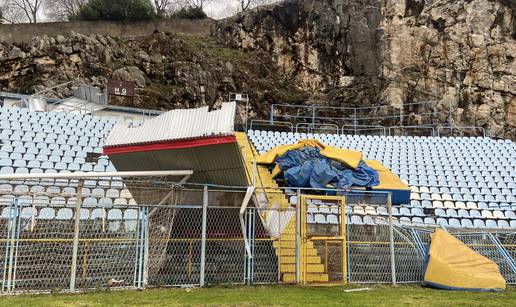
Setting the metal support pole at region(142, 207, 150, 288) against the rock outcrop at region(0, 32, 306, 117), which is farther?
the rock outcrop at region(0, 32, 306, 117)

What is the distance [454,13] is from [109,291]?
2899 cm

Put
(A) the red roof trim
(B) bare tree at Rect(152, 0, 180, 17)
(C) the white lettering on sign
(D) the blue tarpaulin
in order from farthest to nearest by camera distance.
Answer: (B) bare tree at Rect(152, 0, 180, 17)
(C) the white lettering on sign
(D) the blue tarpaulin
(A) the red roof trim

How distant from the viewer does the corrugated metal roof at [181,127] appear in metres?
7.86

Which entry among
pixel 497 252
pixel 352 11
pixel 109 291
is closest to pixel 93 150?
pixel 109 291

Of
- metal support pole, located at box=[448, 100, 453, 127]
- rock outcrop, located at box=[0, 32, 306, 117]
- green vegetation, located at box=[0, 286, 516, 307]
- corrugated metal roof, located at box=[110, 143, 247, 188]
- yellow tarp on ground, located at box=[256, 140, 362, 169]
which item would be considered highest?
rock outcrop, located at box=[0, 32, 306, 117]

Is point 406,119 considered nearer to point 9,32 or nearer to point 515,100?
point 515,100

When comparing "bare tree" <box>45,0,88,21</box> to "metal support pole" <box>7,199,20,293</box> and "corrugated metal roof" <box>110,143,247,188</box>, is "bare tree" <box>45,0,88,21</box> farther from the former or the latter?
"metal support pole" <box>7,199,20,293</box>

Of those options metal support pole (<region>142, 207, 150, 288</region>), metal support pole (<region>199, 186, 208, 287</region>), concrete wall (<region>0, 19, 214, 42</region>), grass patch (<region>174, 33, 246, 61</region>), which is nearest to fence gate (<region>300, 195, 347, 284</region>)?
metal support pole (<region>199, 186, 208, 287</region>)

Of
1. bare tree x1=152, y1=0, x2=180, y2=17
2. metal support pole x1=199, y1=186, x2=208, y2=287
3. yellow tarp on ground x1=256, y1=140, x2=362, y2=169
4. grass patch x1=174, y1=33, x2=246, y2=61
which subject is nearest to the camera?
metal support pole x1=199, y1=186, x2=208, y2=287

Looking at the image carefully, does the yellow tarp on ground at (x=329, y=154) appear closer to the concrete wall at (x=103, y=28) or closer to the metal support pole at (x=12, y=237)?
the metal support pole at (x=12, y=237)

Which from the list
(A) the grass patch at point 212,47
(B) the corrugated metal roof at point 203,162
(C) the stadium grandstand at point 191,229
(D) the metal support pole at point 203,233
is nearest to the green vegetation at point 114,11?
(A) the grass patch at point 212,47

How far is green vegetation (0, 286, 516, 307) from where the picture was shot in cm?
630

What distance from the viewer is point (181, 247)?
8508 mm

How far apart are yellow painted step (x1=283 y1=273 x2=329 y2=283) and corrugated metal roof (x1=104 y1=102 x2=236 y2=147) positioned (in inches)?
115
